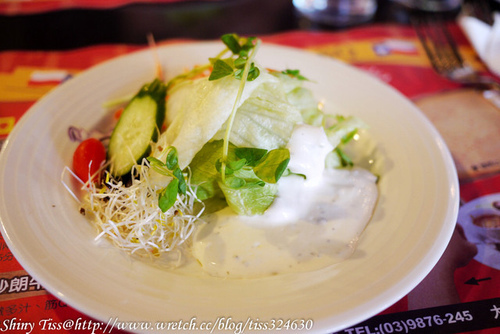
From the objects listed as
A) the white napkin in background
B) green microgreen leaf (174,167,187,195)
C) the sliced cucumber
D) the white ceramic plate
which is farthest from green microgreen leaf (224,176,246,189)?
the white napkin in background

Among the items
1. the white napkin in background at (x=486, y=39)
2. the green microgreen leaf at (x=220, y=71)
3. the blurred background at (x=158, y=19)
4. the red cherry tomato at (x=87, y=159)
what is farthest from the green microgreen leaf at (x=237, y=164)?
the white napkin in background at (x=486, y=39)

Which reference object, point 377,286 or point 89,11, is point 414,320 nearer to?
point 377,286

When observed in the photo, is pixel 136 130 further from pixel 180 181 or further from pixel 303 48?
pixel 303 48

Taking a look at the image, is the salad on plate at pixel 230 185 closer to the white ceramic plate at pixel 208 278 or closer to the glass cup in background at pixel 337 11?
the white ceramic plate at pixel 208 278

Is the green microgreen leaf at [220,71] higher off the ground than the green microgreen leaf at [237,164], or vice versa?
the green microgreen leaf at [220,71]

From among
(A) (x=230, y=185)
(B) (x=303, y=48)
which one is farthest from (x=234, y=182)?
(B) (x=303, y=48)

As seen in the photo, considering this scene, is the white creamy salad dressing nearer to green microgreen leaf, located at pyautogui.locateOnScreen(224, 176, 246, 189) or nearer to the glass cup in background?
green microgreen leaf, located at pyautogui.locateOnScreen(224, 176, 246, 189)
